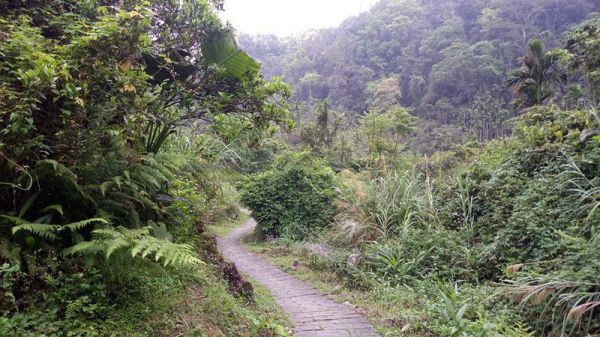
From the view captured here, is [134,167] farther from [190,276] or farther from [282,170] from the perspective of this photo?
[282,170]

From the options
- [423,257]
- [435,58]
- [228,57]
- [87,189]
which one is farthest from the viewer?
[435,58]

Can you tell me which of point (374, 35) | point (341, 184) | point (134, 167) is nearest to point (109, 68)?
point (134, 167)

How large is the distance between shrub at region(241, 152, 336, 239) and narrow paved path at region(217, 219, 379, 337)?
3412 millimetres

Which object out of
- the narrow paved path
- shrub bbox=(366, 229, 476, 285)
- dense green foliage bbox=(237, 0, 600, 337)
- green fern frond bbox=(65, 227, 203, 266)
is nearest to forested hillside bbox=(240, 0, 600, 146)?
dense green foliage bbox=(237, 0, 600, 337)

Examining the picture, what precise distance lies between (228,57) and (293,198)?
8386 mm

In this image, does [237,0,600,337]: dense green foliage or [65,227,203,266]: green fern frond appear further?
[237,0,600,337]: dense green foliage

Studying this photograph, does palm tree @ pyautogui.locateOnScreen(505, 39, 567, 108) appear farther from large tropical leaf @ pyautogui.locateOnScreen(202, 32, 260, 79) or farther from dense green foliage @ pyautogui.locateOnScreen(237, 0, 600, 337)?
large tropical leaf @ pyautogui.locateOnScreen(202, 32, 260, 79)

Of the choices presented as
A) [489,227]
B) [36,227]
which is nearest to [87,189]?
[36,227]

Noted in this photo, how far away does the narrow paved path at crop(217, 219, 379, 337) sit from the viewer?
4609mm

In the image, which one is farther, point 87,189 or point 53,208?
point 87,189

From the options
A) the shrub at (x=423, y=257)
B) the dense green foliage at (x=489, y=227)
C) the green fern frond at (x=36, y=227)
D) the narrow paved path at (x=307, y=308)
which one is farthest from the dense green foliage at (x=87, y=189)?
the shrub at (x=423, y=257)

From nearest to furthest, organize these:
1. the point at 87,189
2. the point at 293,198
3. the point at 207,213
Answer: the point at 87,189 < the point at 207,213 < the point at 293,198

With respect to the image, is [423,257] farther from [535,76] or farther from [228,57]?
[535,76]

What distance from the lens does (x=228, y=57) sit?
4.37 meters
